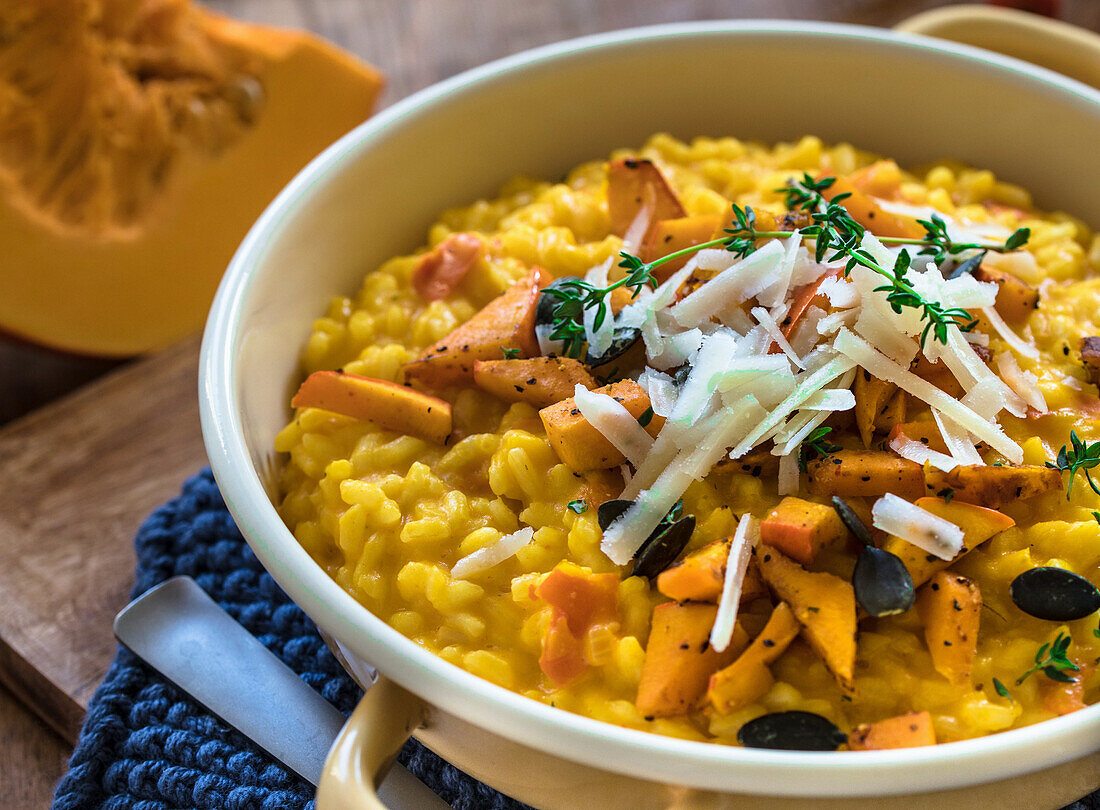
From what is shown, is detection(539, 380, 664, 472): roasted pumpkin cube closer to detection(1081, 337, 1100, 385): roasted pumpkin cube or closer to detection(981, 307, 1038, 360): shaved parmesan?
detection(981, 307, 1038, 360): shaved parmesan

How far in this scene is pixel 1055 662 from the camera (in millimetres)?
2232

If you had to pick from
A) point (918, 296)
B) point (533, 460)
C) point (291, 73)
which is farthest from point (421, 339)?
point (291, 73)

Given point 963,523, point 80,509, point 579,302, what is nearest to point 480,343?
point 579,302

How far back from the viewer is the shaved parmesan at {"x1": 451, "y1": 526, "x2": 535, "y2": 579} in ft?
8.26

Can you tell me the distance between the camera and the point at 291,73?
4.76 m

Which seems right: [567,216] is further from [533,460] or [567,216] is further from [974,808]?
[974,808]

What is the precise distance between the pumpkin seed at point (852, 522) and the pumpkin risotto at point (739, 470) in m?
0.01

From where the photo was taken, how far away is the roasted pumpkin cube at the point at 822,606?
2.20m

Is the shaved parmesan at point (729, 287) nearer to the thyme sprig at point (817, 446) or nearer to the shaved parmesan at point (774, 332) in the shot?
the shaved parmesan at point (774, 332)

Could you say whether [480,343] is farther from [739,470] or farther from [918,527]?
[918,527]

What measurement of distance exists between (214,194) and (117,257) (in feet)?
1.66

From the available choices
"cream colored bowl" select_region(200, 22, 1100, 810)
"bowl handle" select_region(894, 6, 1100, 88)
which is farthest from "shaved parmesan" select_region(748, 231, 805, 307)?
"bowl handle" select_region(894, 6, 1100, 88)

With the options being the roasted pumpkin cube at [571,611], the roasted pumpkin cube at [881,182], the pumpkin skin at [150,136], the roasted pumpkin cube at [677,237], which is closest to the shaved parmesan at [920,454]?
the roasted pumpkin cube at [571,611]

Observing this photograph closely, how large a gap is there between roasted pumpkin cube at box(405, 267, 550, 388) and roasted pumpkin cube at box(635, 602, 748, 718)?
3.04 ft
